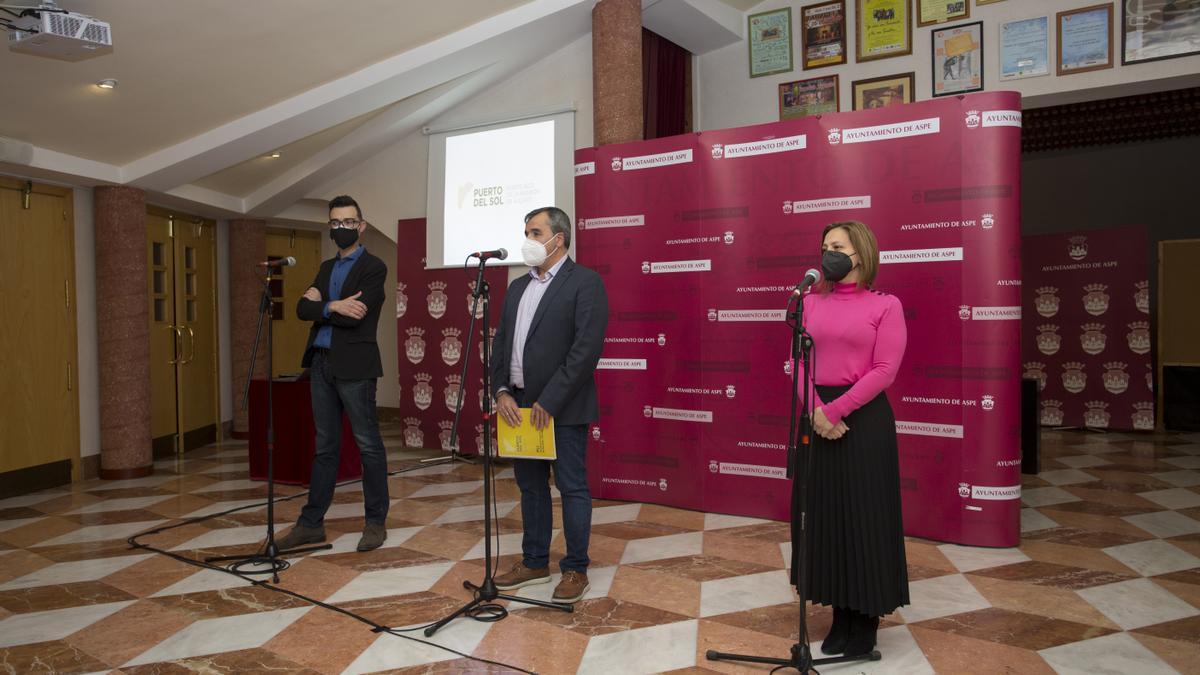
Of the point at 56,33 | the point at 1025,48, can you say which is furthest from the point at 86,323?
the point at 1025,48

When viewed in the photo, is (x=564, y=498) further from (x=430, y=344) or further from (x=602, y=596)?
(x=430, y=344)

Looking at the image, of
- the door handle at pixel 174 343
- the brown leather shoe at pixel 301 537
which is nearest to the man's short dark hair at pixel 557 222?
the brown leather shoe at pixel 301 537

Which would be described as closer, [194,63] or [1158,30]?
[194,63]

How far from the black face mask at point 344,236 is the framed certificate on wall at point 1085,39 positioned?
508 centimetres

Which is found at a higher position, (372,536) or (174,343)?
(174,343)

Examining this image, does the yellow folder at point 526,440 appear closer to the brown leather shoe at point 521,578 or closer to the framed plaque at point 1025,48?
the brown leather shoe at point 521,578

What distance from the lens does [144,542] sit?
451 cm

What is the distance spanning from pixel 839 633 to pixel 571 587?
110cm

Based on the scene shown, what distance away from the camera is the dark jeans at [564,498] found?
3.43 meters

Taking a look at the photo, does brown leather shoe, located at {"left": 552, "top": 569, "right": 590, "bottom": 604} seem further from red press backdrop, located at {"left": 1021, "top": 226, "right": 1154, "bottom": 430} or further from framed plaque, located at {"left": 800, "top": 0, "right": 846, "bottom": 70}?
red press backdrop, located at {"left": 1021, "top": 226, "right": 1154, "bottom": 430}

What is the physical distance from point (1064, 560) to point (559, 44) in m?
4.88

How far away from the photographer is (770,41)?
7.02 metres

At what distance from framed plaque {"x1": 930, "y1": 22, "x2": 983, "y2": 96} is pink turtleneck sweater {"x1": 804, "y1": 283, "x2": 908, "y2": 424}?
4.21m

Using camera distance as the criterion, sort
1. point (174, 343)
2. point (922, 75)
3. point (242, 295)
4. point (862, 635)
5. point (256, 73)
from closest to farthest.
Answer: point (862, 635) < point (256, 73) < point (922, 75) < point (174, 343) < point (242, 295)
